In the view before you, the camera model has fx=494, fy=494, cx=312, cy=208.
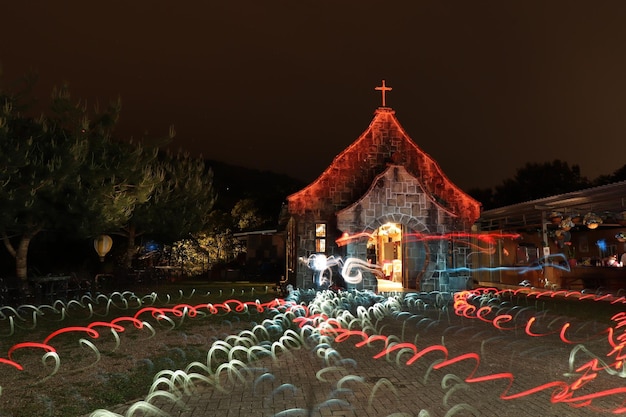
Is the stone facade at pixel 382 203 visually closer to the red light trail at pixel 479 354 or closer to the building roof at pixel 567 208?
the building roof at pixel 567 208

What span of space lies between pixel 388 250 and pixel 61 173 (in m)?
17.6

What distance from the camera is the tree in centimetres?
1766

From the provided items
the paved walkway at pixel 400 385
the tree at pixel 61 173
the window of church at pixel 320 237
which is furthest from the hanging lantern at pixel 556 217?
the tree at pixel 61 173

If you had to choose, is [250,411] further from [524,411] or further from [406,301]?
[406,301]

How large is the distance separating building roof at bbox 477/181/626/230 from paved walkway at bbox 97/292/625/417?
30.4 feet

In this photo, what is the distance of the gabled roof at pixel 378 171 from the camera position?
872 inches

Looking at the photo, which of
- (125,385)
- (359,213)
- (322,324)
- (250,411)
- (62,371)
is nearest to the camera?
(250,411)

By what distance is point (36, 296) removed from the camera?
17969 mm

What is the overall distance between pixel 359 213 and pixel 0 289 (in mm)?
13519

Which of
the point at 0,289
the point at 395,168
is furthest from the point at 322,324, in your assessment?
the point at 0,289

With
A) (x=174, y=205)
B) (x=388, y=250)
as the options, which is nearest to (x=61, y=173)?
(x=174, y=205)

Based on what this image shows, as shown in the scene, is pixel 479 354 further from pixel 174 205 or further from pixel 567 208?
pixel 174 205

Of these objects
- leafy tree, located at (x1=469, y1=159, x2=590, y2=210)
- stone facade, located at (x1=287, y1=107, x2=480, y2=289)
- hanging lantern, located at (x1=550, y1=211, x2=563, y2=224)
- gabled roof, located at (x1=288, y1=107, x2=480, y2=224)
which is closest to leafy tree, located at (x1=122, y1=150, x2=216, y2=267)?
stone facade, located at (x1=287, y1=107, x2=480, y2=289)

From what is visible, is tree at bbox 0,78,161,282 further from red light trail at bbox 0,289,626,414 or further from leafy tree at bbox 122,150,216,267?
red light trail at bbox 0,289,626,414
